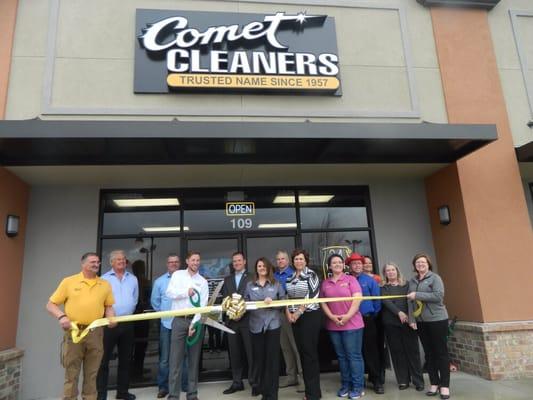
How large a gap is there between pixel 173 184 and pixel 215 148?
4.91 feet

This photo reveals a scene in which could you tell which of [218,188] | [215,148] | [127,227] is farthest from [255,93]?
[127,227]

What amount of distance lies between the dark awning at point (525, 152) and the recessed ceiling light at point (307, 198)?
3.18m

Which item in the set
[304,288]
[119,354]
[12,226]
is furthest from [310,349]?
[12,226]

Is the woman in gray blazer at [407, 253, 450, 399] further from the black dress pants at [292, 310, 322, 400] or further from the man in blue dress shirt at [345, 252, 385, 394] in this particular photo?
the black dress pants at [292, 310, 322, 400]

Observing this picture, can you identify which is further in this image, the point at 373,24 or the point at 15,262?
the point at 373,24

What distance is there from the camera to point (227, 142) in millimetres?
5758

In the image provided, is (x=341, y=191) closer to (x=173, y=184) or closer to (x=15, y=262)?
(x=173, y=184)

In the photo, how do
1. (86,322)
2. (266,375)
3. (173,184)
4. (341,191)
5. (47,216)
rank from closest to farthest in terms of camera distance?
1. (86,322)
2. (266,375)
3. (47,216)
4. (173,184)
5. (341,191)

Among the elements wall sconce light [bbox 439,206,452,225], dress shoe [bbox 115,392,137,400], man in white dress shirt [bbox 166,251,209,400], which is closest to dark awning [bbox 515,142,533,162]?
wall sconce light [bbox 439,206,452,225]

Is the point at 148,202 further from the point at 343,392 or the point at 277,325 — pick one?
the point at 343,392

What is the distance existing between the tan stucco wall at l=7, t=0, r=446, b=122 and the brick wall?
11.3ft

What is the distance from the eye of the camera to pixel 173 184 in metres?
7.10

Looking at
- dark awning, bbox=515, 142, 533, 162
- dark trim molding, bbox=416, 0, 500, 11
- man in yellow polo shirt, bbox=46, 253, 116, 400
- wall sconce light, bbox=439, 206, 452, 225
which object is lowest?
man in yellow polo shirt, bbox=46, 253, 116, 400

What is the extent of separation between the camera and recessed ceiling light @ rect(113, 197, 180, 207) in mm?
7020
